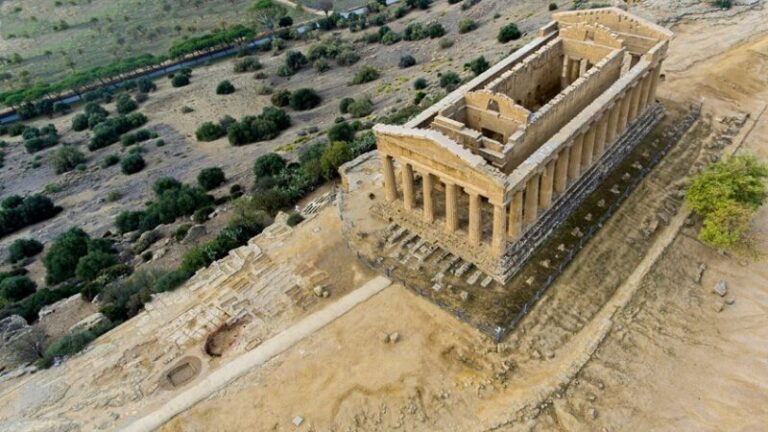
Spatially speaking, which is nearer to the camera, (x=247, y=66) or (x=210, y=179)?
(x=210, y=179)

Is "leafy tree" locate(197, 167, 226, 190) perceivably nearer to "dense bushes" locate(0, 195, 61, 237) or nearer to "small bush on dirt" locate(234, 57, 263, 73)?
"dense bushes" locate(0, 195, 61, 237)

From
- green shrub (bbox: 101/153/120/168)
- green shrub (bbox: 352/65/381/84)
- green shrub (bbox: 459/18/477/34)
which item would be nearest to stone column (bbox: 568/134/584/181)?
green shrub (bbox: 352/65/381/84)

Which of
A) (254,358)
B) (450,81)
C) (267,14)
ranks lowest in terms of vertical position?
(254,358)

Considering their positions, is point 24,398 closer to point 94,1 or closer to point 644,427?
point 644,427

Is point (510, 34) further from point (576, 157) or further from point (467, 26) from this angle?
point (576, 157)

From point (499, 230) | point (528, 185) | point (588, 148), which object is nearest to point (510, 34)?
point (588, 148)

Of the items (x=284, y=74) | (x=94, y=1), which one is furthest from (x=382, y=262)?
(x=94, y=1)

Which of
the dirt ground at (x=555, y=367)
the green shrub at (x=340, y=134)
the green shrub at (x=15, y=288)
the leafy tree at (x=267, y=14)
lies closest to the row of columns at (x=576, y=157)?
the dirt ground at (x=555, y=367)
